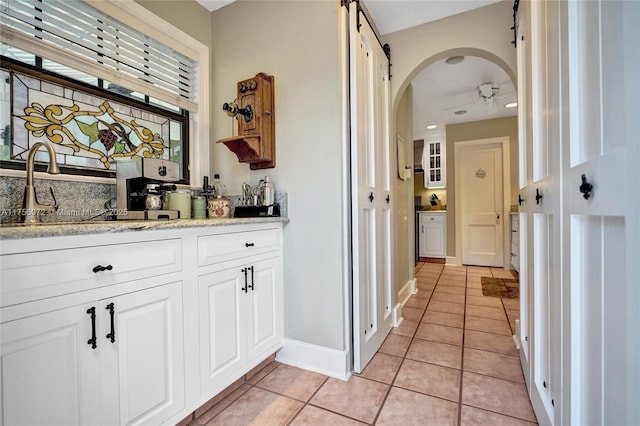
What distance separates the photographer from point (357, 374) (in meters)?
1.71

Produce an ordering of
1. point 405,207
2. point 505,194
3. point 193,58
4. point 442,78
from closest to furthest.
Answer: point 193,58 → point 405,207 → point 442,78 → point 505,194

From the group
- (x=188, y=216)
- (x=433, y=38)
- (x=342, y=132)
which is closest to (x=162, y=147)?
(x=188, y=216)

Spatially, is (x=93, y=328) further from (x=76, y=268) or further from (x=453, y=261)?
(x=453, y=261)

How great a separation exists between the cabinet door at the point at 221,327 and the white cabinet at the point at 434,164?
16.4 ft

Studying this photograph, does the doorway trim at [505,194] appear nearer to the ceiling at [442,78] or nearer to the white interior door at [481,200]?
the white interior door at [481,200]

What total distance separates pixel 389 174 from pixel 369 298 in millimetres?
1030

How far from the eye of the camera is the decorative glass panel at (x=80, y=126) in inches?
51.9

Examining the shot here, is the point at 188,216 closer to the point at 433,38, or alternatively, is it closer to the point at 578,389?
the point at 578,389

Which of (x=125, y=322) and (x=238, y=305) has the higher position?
(x=125, y=322)

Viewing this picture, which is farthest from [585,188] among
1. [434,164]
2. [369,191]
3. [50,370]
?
[434,164]

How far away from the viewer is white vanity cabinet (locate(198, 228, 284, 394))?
1.31m

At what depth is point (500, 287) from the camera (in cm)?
357

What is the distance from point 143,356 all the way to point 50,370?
0.91 feet

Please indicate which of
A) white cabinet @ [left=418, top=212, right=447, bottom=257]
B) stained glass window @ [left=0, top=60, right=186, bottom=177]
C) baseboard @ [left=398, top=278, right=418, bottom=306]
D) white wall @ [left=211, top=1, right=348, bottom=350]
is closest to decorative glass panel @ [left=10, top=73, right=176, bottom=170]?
stained glass window @ [left=0, top=60, right=186, bottom=177]
